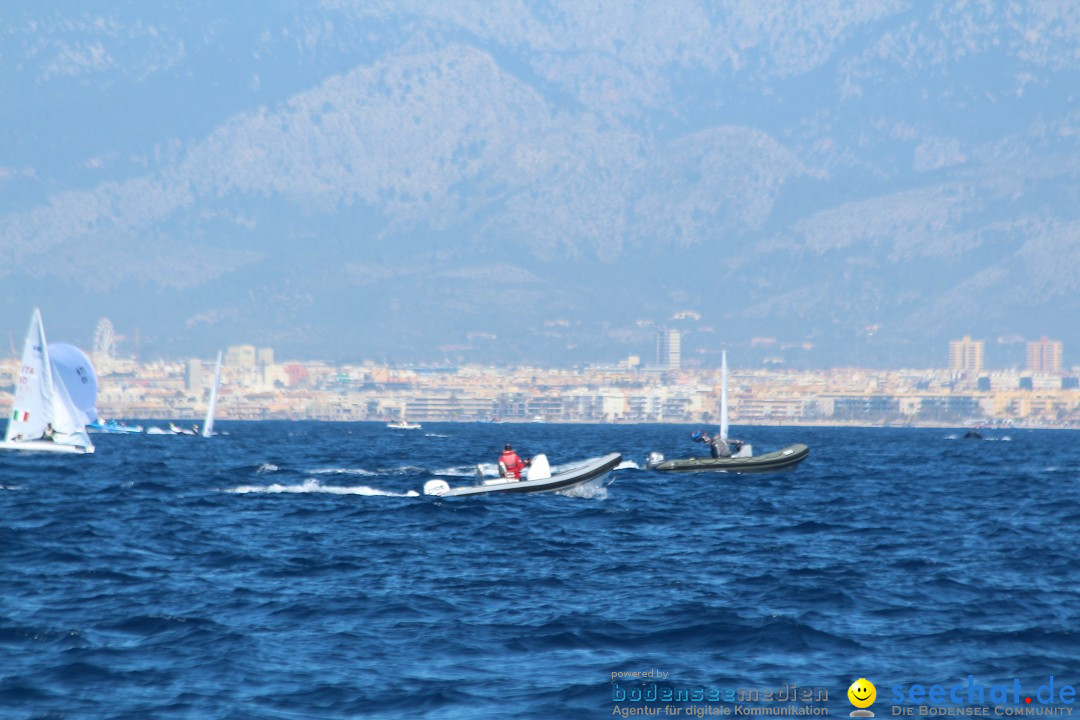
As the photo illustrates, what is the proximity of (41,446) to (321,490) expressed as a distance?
25608 millimetres

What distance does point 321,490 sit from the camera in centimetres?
5419

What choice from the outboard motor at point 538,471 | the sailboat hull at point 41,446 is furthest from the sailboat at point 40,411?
the outboard motor at point 538,471

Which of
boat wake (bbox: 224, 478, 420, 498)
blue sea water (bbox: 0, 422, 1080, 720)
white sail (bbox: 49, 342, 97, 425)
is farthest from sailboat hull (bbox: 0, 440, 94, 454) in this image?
blue sea water (bbox: 0, 422, 1080, 720)

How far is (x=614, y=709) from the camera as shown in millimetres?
19109

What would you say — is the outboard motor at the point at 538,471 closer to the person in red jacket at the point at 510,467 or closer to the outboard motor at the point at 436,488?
the person in red jacket at the point at 510,467

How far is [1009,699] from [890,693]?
4.88 ft

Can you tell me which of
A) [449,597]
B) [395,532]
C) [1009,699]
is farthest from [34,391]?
[1009,699]

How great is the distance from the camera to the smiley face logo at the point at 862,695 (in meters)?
18.9

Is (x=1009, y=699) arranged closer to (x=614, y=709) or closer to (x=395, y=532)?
(x=614, y=709)

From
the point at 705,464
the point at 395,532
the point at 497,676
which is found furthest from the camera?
the point at 705,464

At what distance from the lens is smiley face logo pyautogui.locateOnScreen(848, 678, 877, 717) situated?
18.9 m

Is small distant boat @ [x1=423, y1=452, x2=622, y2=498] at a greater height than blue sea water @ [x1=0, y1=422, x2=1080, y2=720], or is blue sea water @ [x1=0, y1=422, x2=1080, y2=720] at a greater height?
small distant boat @ [x1=423, y1=452, x2=622, y2=498]

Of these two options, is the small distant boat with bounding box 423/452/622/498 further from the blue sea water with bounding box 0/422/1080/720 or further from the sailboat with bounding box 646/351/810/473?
the sailboat with bounding box 646/351/810/473

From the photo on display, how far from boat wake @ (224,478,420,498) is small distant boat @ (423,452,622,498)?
2790mm
